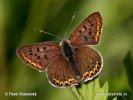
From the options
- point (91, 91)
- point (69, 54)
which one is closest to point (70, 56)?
point (69, 54)

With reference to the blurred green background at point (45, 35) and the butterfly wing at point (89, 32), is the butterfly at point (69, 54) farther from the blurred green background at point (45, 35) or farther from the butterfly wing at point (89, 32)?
the blurred green background at point (45, 35)

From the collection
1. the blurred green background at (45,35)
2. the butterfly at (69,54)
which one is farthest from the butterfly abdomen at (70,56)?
the blurred green background at (45,35)

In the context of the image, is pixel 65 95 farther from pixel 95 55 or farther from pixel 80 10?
pixel 80 10

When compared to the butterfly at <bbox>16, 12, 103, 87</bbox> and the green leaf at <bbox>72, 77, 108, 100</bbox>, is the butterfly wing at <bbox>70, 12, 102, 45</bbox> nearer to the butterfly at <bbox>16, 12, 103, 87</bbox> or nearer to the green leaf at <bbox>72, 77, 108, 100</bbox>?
the butterfly at <bbox>16, 12, 103, 87</bbox>

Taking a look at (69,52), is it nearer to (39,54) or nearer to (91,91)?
(39,54)

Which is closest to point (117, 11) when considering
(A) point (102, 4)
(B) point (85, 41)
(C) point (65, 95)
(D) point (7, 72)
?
(A) point (102, 4)
